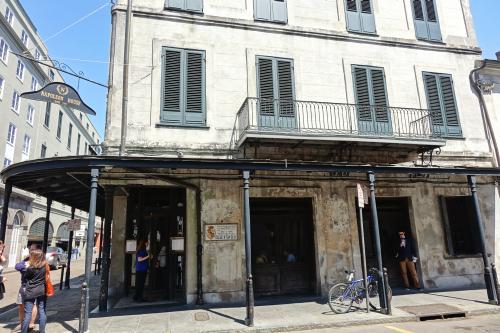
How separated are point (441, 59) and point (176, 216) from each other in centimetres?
1090

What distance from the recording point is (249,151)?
1048cm

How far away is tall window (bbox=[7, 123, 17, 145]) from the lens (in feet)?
87.7

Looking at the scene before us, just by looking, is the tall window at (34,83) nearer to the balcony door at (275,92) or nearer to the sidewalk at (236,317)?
the sidewalk at (236,317)

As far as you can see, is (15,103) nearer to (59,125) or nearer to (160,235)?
(59,125)

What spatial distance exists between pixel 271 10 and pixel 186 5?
9.18 feet

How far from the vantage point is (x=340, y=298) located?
873 cm

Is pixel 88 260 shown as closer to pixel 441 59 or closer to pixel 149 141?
pixel 149 141

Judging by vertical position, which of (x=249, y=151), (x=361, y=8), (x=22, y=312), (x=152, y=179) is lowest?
(x=22, y=312)

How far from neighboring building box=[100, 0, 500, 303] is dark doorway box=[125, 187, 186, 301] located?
0.04 meters

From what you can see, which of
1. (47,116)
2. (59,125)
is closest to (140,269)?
(47,116)

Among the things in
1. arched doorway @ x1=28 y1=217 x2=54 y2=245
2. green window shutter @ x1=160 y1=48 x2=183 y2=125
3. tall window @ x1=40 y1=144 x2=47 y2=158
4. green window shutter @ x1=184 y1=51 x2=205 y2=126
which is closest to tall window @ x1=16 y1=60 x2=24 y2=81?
tall window @ x1=40 y1=144 x2=47 y2=158

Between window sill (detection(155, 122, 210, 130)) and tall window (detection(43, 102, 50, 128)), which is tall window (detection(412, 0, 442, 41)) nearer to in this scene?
window sill (detection(155, 122, 210, 130))

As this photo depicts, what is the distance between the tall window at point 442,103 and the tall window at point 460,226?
2365 millimetres

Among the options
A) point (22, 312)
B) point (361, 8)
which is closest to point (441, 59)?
point (361, 8)
